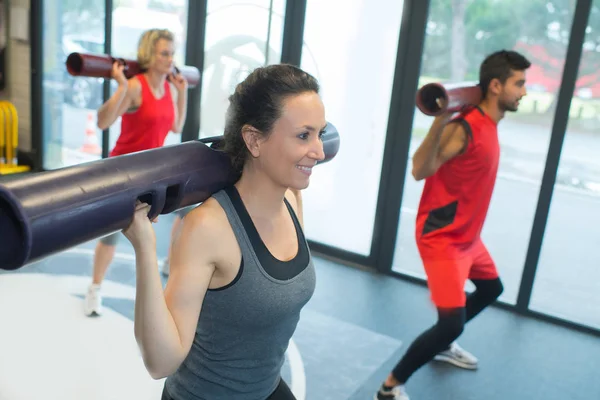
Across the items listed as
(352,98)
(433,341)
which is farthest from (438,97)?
(352,98)

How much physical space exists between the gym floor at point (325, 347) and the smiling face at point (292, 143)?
5.21 feet

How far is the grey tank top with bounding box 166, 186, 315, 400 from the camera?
1.40 meters

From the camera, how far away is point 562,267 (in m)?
4.02

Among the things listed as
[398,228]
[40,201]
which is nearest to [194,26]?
[398,228]

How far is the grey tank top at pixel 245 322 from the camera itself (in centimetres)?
140

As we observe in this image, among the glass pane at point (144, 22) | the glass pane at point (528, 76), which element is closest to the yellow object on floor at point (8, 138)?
the glass pane at point (144, 22)

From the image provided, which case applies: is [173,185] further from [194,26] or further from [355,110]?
[194,26]

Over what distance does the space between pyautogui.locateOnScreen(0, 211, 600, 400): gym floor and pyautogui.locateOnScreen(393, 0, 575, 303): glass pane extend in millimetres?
520

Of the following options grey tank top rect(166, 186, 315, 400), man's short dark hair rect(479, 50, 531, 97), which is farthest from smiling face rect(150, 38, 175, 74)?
grey tank top rect(166, 186, 315, 400)

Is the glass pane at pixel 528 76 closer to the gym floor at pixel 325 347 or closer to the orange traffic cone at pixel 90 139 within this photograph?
the gym floor at pixel 325 347

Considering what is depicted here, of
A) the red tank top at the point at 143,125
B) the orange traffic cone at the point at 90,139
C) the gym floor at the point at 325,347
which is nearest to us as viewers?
the gym floor at the point at 325,347

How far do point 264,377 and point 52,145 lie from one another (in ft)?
15.9

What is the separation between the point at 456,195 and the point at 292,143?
1.44 metres

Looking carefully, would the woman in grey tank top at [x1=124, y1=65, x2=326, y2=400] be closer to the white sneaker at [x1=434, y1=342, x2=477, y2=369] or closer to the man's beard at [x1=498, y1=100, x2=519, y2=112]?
the man's beard at [x1=498, y1=100, x2=519, y2=112]
